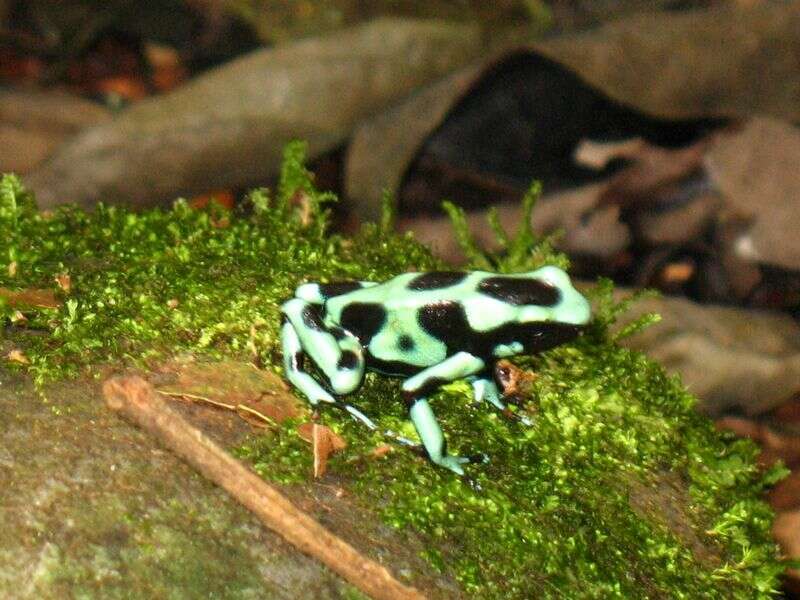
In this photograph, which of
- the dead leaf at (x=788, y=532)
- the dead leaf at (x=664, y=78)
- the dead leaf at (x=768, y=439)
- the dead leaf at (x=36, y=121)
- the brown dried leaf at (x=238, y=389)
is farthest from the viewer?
the dead leaf at (x=36, y=121)

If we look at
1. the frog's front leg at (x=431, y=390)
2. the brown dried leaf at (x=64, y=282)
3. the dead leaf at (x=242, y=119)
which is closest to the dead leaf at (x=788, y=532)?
the frog's front leg at (x=431, y=390)

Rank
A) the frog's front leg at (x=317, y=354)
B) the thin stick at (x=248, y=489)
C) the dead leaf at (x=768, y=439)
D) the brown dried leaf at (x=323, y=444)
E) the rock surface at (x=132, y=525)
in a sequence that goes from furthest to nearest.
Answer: the dead leaf at (x=768, y=439) < the frog's front leg at (x=317, y=354) < the brown dried leaf at (x=323, y=444) < the thin stick at (x=248, y=489) < the rock surface at (x=132, y=525)

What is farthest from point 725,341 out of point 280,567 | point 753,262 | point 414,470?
point 280,567

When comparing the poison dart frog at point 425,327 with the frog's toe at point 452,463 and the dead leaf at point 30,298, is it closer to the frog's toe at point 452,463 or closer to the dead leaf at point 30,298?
the frog's toe at point 452,463

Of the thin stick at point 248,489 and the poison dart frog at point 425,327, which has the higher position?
the poison dart frog at point 425,327

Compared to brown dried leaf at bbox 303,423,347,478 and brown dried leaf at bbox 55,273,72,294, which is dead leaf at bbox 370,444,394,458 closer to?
brown dried leaf at bbox 303,423,347,478

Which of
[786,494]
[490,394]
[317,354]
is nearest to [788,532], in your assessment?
[786,494]

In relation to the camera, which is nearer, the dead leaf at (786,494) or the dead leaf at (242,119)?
the dead leaf at (786,494)
